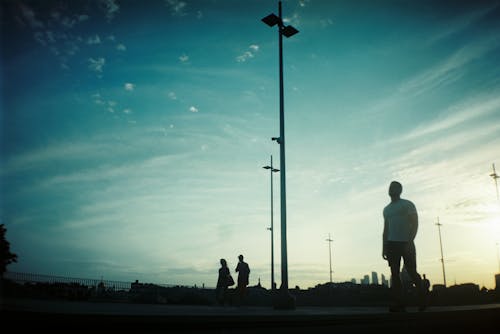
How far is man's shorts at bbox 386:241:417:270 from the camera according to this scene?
6980 mm

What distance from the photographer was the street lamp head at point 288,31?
46.9 ft

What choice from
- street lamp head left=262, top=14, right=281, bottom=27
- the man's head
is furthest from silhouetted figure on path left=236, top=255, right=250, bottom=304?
street lamp head left=262, top=14, right=281, bottom=27

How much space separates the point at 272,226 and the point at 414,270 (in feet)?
119

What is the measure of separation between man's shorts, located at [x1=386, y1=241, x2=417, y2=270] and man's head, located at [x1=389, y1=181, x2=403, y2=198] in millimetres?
929

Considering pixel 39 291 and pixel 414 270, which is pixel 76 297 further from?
pixel 414 270

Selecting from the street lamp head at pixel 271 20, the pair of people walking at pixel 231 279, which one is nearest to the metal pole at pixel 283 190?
the street lamp head at pixel 271 20

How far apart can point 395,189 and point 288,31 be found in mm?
9225

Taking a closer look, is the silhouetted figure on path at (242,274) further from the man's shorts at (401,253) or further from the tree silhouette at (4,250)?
the tree silhouette at (4,250)

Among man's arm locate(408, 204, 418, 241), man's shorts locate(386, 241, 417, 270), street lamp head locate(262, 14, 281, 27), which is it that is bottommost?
man's shorts locate(386, 241, 417, 270)

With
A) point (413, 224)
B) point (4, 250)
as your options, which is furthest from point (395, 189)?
point (4, 250)

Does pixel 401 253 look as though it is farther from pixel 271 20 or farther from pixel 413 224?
pixel 271 20

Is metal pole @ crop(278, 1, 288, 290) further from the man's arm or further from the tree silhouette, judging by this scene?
the tree silhouette

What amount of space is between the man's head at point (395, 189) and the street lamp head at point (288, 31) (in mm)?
9087

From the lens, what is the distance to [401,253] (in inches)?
276
